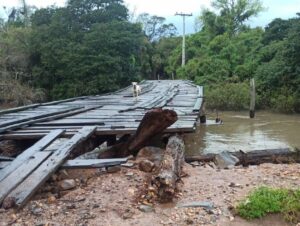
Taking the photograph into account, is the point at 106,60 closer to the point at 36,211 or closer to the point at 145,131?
the point at 145,131

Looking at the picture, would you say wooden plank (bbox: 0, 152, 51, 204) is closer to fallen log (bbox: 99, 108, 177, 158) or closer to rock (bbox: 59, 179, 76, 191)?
rock (bbox: 59, 179, 76, 191)

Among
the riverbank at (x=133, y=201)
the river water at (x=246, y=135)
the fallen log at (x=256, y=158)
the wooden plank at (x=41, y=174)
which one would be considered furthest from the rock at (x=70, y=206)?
the river water at (x=246, y=135)

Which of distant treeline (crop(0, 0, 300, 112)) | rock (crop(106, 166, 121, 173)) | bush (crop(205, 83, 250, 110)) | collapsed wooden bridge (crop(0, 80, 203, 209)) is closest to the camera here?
collapsed wooden bridge (crop(0, 80, 203, 209))

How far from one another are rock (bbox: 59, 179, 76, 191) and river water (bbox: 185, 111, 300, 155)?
6352mm

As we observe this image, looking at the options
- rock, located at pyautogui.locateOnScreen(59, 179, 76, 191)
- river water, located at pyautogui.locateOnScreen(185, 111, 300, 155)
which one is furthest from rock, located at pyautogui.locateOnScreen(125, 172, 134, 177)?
river water, located at pyautogui.locateOnScreen(185, 111, 300, 155)

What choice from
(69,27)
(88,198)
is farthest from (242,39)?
(88,198)

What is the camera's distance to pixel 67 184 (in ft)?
16.2

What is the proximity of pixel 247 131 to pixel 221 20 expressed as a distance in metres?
24.9

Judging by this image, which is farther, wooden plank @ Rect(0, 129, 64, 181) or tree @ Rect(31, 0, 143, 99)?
tree @ Rect(31, 0, 143, 99)

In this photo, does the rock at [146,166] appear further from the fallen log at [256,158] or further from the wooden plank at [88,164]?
Result: the fallen log at [256,158]

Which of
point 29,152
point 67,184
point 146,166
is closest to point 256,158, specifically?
point 146,166

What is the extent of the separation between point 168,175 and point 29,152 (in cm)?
203

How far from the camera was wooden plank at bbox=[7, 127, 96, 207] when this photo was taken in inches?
165

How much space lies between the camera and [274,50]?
27984 millimetres
